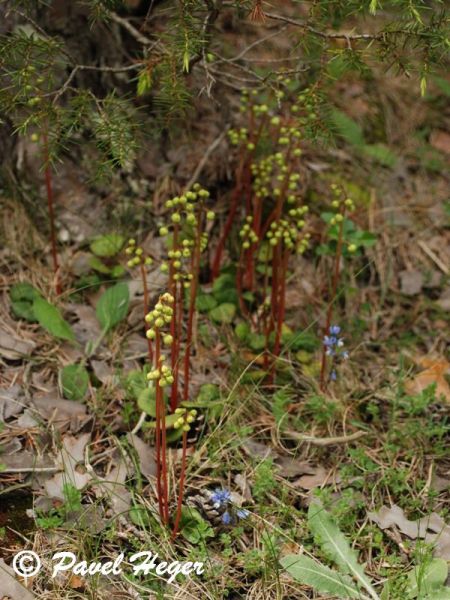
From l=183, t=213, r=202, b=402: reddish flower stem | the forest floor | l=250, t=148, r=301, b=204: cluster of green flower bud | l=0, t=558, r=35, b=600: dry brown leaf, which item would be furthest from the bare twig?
l=0, t=558, r=35, b=600: dry brown leaf

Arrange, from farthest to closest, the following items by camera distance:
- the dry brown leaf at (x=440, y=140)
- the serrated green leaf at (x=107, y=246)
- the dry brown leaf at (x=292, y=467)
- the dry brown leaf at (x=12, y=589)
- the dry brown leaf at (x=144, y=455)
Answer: the dry brown leaf at (x=440, y=140)
the serrated green leaf at (x=107, y=246)
the dry brown leaf at (x=292, y=467)
the dry brown leaf at (x=144, y=455)
the dry brown leaf at (x=12, y=589)

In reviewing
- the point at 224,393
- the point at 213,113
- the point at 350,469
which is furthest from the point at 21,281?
the point at 350,469

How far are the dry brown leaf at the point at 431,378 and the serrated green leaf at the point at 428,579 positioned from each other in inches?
38.3

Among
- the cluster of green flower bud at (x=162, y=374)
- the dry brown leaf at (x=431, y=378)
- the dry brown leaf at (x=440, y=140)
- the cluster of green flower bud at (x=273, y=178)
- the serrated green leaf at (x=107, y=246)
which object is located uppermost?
the dry brown leaf at (x=440, y=140)

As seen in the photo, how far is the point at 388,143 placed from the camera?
4.38 metres

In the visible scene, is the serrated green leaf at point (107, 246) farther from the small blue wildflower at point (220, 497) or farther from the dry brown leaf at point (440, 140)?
the dry brown leaf at point (440, 140)

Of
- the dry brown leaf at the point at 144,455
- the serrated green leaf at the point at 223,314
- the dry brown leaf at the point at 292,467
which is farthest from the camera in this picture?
the serrated green leaf at the point at 223,314

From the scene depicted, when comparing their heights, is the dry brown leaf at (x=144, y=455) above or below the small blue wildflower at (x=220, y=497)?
below

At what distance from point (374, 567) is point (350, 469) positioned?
0.38m

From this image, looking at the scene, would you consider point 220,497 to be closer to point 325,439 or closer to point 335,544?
point 335,544

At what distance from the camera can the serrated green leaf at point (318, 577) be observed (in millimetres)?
2146

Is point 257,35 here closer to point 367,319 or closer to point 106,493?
point 367,319

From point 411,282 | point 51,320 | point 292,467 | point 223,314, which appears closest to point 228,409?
point 292,467

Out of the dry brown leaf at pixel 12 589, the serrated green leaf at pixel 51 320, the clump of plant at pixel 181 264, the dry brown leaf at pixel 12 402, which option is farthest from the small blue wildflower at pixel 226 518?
the serrated green leaf at pixel 51 320
